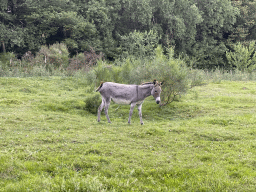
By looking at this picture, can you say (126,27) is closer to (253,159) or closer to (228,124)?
(228,124)

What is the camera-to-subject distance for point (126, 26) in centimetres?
4225

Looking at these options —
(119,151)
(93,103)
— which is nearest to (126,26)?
(93,103)

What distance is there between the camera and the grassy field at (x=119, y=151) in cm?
497

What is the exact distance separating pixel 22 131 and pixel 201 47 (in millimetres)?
40417

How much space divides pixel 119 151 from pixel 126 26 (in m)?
38.3

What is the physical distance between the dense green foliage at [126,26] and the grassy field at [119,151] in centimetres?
1996

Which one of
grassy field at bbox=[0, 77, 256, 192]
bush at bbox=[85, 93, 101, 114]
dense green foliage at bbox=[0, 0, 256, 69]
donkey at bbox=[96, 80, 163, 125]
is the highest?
dense green foliage at bbox=[0, 0, 256, 69]

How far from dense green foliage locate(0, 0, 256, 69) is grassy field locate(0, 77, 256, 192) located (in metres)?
20.0

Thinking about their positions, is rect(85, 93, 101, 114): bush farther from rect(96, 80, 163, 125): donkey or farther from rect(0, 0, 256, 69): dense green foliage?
rect(0, 0, 256, 69): dense green foliage

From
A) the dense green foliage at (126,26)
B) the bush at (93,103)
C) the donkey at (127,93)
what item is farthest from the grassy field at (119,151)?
the dense green foliage at (126,26)

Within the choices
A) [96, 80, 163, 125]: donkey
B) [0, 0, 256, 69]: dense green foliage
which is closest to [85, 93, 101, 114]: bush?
[96, 80, 163, 125]: donkey

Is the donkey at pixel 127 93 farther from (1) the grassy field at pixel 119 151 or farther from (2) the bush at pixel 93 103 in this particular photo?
(2) the bush at pixel 93 103

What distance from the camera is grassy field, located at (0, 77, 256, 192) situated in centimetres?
497

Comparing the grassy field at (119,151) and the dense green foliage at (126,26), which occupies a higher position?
the dense green foliage at (126,26)
